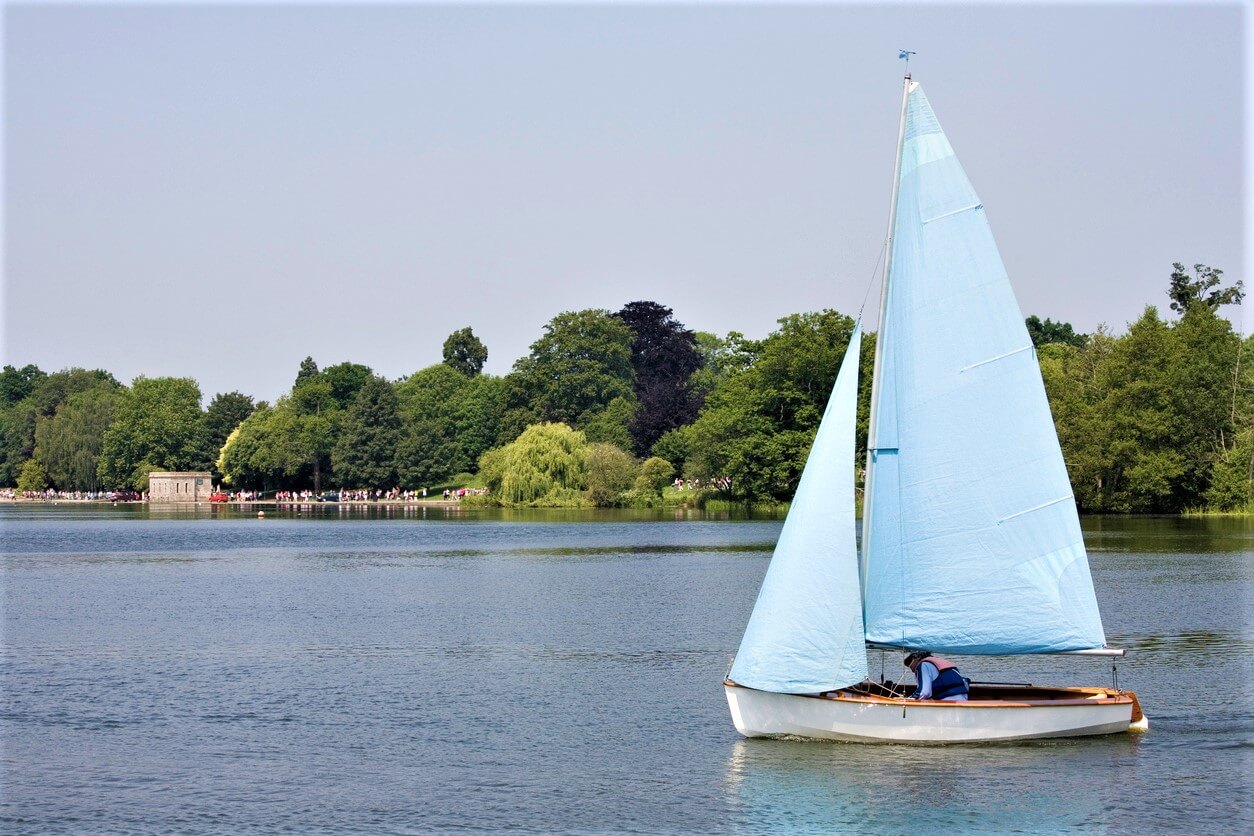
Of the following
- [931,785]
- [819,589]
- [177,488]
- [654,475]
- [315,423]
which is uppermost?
[315,423]

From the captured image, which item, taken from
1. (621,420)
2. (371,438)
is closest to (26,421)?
(371,438)

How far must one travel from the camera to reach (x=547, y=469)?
11112 cm

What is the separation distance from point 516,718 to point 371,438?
123403mm

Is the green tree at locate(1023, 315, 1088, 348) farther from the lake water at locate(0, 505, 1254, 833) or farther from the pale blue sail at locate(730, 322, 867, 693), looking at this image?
the pale blue sail at locate(730, 322, 867, 693)

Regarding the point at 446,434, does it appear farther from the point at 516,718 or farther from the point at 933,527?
the point at 933,527

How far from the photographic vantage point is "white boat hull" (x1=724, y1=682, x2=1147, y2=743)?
2027cm

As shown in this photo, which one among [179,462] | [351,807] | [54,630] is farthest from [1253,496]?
[179,462]

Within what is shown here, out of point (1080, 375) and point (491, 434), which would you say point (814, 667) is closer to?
point (1080, 375)

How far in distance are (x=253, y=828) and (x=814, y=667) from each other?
7.77 meters

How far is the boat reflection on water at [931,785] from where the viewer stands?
17969 mm

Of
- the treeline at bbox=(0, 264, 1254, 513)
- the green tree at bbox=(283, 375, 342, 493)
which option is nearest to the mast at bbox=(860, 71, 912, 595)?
the treeline at bbox=(0, 264, 1254, 513)

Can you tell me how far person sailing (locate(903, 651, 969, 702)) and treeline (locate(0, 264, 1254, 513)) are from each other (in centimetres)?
6539

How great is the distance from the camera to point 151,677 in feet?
95.5

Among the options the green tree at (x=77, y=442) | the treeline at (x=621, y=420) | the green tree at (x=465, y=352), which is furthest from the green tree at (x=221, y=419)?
the green tree at (x=465, y=352)
